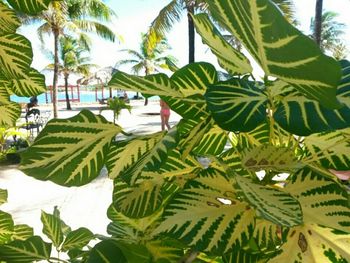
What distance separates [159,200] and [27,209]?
3284mm

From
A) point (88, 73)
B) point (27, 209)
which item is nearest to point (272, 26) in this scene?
point (27, 209)

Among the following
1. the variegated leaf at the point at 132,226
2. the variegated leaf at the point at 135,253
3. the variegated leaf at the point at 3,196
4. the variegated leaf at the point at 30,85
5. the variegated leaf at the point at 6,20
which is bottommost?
the variegated leaf at the point at 3,196

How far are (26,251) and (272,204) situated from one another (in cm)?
24

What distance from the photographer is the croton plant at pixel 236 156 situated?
16 centimetres

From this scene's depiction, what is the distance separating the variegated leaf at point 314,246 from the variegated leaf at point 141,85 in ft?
0.37

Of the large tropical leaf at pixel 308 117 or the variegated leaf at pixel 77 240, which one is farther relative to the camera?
the variegated leaf at pixel 77 240

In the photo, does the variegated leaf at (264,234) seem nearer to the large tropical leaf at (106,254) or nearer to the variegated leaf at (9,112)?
the large tropical leaf at (106,254)

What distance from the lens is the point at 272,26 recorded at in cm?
15

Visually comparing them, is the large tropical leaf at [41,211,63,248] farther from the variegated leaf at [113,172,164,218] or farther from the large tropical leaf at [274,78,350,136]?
the large tropical leaf at [274,78,350,136]

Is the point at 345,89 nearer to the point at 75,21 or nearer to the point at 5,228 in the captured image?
the point at 5,228

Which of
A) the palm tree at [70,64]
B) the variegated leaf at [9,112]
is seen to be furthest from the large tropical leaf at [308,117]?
the palm tree at [70,64]

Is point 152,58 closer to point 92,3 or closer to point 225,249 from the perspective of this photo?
point 92,3

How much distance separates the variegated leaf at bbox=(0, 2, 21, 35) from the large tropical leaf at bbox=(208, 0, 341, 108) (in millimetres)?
315

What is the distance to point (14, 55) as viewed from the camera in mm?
396
